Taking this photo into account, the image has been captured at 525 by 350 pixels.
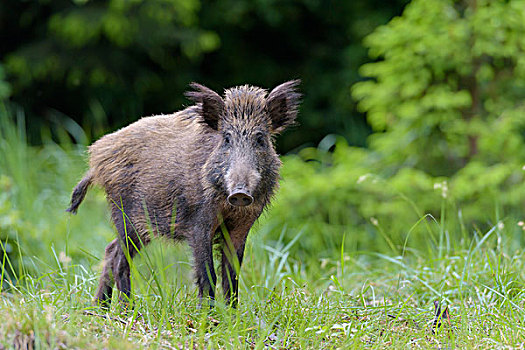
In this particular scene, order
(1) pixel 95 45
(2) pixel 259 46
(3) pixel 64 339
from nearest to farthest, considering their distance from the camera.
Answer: (3) pixel 64 339, (1) pixel 95 45, (2) pixel 259 46

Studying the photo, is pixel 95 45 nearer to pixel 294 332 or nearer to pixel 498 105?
pixel 498 105

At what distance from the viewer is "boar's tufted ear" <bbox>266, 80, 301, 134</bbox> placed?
3576mm

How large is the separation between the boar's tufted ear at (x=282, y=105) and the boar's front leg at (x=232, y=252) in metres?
0.52

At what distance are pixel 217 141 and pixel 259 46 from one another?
675cm

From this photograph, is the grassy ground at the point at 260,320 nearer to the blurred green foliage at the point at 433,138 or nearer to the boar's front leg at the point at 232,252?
the boar's front leg at the point at 232,252

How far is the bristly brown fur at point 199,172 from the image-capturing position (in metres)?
3.43

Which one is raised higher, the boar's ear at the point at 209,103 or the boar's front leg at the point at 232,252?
the boar's ear at the point at 209,103

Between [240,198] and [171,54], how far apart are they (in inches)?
249

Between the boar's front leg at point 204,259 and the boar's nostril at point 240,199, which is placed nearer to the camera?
the boar's nostril at point 240,199

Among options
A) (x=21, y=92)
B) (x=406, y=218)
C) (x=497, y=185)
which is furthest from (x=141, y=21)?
(x=497, y=185)

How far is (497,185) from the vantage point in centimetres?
608

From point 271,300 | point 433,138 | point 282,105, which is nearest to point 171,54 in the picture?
point 433,138

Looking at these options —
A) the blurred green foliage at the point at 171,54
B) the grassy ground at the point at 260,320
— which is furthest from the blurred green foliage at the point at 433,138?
the blurred green foliage at the point at 171,54

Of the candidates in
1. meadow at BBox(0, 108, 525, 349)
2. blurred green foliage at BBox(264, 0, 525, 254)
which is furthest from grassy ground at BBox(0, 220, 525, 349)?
blurred green foliage at BBox(264, 0, 525, 254)
